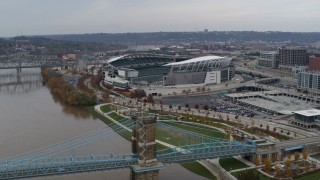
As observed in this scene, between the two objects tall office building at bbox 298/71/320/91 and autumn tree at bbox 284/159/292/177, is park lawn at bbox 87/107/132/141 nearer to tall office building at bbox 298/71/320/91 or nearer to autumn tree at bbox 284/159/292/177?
autumn tree at bbox 284/159/292/177

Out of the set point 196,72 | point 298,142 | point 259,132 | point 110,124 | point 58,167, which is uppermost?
point 196,72

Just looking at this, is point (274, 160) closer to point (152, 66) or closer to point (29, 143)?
point (29, 143)

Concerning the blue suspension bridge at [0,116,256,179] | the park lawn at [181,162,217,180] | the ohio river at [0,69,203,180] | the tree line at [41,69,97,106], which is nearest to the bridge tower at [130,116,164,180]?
the blue suspension bridge at [0,116,256,179]

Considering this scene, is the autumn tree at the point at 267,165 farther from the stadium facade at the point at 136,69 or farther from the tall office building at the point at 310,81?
the stadium facade at the point at 136,69

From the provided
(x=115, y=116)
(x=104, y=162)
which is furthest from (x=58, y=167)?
(x=115, y=116)

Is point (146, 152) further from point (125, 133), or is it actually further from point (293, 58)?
point (293, 58)

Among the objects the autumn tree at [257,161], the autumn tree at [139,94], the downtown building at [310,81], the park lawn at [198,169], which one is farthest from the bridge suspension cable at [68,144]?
the downtown building at [310,81]
